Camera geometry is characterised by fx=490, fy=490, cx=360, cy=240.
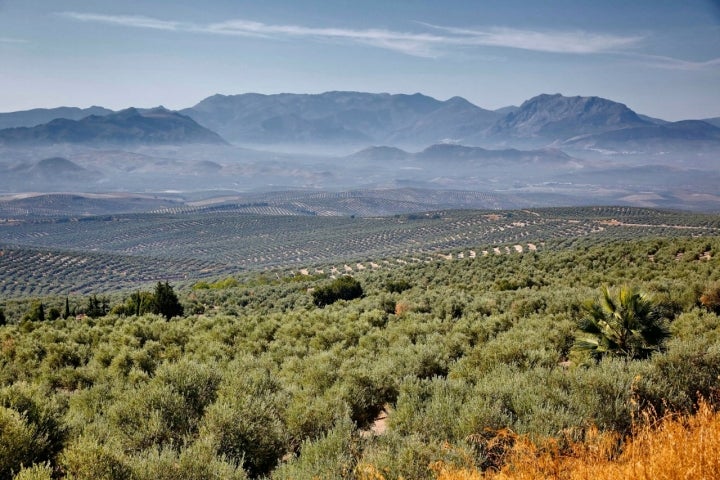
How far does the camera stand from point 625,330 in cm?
989

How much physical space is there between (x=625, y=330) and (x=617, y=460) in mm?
5096

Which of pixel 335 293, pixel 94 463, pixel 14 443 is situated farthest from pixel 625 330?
pixel 335 293

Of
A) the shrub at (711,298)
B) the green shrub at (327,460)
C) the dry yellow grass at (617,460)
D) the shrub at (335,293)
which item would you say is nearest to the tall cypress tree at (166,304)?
the shrub at (335,293)

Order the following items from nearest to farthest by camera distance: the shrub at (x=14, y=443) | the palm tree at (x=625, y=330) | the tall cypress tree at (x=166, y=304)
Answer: the shrub at (x=14, y=443) → the palm tree at (x=625, y=330) → the tall cypress tree at (x=166, y=304)

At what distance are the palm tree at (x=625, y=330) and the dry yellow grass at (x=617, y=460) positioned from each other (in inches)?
143

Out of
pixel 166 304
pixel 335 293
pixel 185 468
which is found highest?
pixel 185 468

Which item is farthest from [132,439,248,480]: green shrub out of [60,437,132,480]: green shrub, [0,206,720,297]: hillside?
[0,206,720,297]: hillside

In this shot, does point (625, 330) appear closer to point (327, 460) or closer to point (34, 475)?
point (327, 460)

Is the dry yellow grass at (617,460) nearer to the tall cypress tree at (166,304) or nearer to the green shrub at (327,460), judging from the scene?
the green shrub at (327,460)

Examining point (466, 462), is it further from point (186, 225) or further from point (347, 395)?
point (186, 225)

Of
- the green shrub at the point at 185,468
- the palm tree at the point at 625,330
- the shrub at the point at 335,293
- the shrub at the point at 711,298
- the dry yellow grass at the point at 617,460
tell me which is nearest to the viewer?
the dry yellow grass at the point at 617,460

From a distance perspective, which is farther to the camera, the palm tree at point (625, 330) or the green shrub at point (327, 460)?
the palm tree at point (625, 330)

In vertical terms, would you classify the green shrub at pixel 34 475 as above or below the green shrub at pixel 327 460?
above

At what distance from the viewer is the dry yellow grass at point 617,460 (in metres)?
4.52
